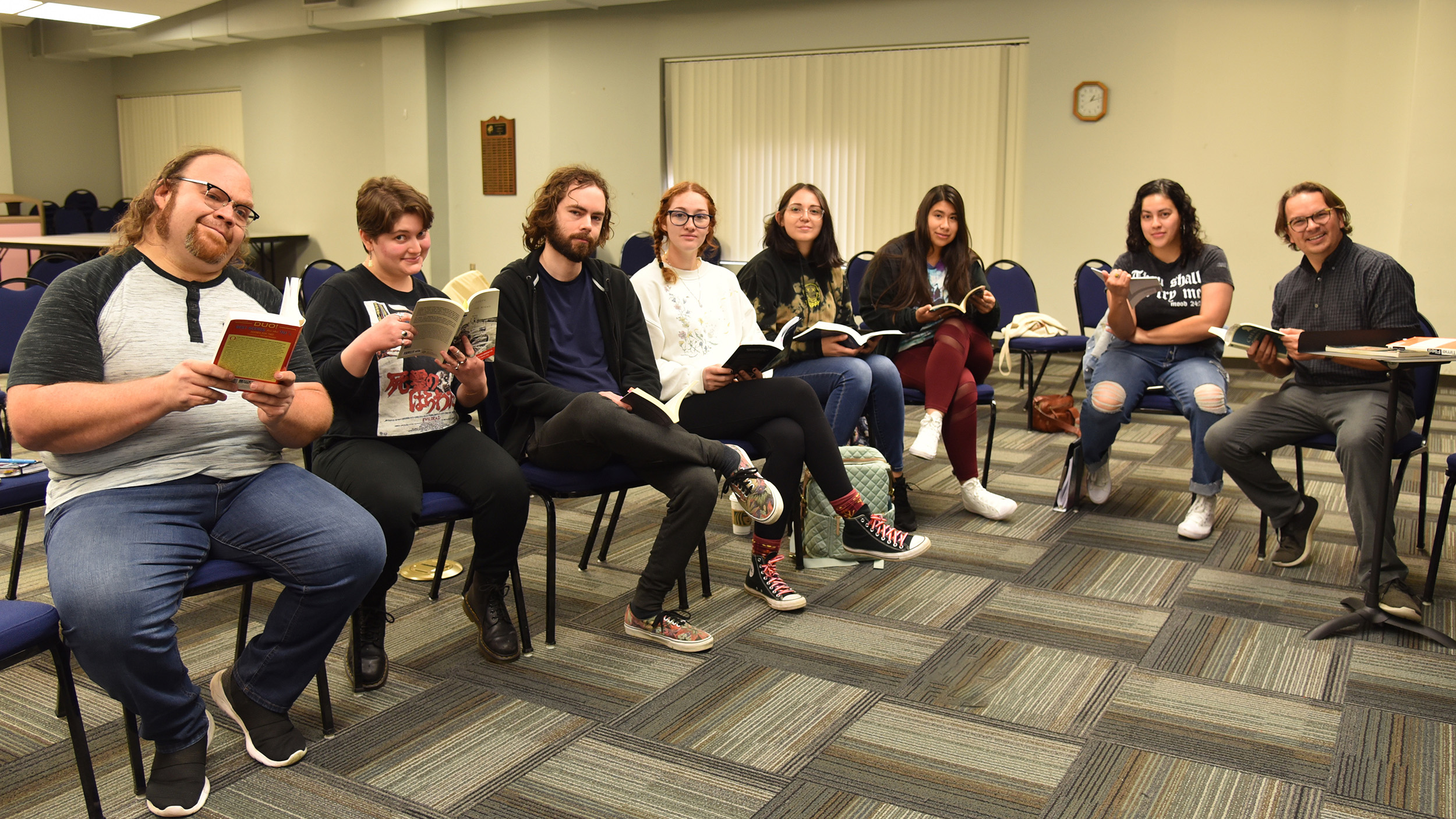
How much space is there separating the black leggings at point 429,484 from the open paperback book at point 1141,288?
7.66ft

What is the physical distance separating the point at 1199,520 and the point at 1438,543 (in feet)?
2.64

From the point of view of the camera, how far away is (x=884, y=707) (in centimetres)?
240

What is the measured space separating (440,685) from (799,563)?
1.27 m

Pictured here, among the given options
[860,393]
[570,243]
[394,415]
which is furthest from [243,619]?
[860,393]

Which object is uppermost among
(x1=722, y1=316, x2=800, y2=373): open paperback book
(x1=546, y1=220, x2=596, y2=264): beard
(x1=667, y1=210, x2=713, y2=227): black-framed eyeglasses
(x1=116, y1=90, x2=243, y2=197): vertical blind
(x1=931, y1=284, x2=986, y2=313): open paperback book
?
(x1=116, y1=90, x2=243, y2=197): vertical blind

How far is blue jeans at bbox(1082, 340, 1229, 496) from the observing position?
12.1 ft

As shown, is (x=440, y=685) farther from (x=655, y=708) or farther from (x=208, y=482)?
(x=208, y=482)

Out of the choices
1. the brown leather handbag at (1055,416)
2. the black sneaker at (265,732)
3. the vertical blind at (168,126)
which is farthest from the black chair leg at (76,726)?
the vertical blind at (168,126)

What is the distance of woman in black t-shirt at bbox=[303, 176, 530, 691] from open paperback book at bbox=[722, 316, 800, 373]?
0.70m

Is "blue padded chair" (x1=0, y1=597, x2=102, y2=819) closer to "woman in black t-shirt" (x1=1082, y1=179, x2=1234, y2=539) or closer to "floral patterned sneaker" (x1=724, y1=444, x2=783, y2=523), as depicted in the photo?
"floral patterned sneaker" (x1=724, y1=444, x2=783, y2=523)

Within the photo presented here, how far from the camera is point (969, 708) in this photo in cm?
238

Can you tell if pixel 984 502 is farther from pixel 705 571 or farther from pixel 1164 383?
pixel 705 571

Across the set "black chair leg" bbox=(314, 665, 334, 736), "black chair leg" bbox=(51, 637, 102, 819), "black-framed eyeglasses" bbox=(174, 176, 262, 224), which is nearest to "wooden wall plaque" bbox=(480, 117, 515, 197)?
"black-framed eyeglasses" bbox=(174, 176, 262, 224)

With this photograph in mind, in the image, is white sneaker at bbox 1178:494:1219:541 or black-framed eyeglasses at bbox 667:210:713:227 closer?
black-framed eyeglasses at bbox 667:210:713:227
